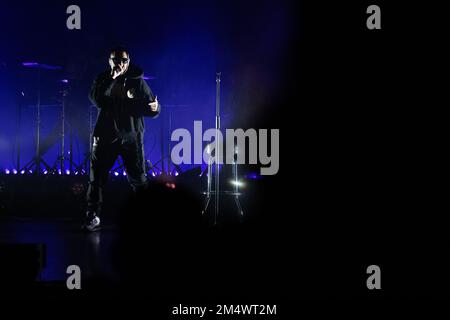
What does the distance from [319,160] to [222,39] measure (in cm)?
298

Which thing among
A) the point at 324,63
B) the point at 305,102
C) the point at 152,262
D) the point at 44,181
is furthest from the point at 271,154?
the point at 152,262

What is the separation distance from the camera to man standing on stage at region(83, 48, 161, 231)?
4672 mm

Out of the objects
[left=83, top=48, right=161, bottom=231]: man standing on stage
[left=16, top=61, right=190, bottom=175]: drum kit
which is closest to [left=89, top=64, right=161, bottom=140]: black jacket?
[left=83, top=48, right=161, bottom=231]: man standing on stage

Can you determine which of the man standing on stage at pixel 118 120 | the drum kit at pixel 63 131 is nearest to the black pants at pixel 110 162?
the man standing on stage at pixel 118 120

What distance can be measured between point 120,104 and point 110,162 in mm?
531

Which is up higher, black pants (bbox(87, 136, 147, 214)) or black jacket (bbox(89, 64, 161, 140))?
black jacket (bbox(89, 64, 161, 140))

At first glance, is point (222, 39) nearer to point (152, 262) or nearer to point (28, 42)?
point (28, 42)

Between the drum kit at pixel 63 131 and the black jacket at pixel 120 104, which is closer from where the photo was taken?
the black jacket at pixel 120 104

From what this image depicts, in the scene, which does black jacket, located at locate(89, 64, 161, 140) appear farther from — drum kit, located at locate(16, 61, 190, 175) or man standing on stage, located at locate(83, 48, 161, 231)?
drum kit, located at locate(16, 61, 190, 175)

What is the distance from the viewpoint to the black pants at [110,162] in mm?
4691

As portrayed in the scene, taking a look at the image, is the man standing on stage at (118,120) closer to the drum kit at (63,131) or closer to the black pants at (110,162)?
the black pants at (110,162)

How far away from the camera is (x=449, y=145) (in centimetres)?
471

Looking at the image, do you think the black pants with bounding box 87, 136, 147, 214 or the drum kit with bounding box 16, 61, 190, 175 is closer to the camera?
the black pants with bounding box 87, 136, 147, 214

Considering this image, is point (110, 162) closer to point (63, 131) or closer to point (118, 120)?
point (118, 120)
